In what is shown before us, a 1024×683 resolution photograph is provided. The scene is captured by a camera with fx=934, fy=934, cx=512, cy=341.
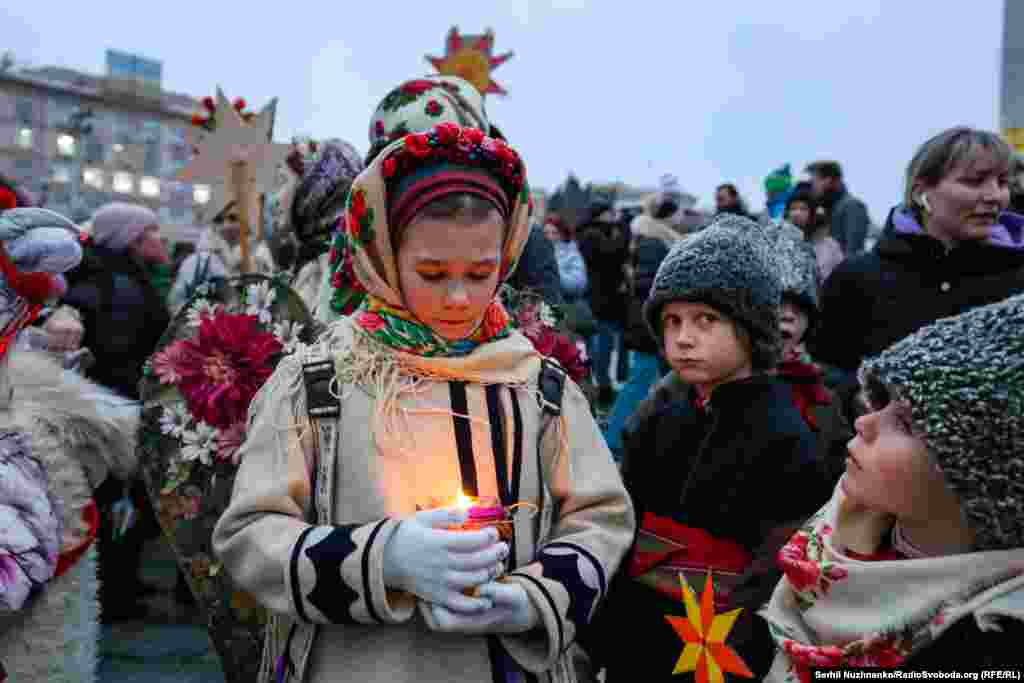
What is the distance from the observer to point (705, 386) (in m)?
2.64

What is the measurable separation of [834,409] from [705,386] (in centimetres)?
68

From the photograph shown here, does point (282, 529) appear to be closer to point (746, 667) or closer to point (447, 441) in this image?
point (447, 441)

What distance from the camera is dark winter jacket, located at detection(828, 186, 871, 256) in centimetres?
768

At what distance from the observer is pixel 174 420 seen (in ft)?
8.54

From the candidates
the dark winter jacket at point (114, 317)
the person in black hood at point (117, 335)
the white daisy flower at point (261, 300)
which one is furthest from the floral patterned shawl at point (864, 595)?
the dark winter jacket at point (114, 317)

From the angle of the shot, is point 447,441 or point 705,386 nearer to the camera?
point 447,441

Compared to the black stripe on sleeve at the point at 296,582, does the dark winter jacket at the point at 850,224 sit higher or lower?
higher

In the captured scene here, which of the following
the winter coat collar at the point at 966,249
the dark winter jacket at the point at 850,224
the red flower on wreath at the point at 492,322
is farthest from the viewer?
the dark winter jacket at the point at 850,224

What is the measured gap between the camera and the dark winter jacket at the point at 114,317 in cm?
526

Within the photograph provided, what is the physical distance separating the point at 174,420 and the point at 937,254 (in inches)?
105

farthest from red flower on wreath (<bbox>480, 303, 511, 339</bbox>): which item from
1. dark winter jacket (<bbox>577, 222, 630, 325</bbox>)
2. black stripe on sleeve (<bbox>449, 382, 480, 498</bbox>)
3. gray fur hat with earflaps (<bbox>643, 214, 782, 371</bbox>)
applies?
dark winter jacket (<bbox>577, 222, 630, 325</bbox>)

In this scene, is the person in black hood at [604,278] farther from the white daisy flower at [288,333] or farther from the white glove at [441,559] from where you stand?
the white glove at [441,559]

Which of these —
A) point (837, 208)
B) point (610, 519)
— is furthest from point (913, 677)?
point (837, 208)

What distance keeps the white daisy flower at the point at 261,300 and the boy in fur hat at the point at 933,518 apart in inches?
65.8
